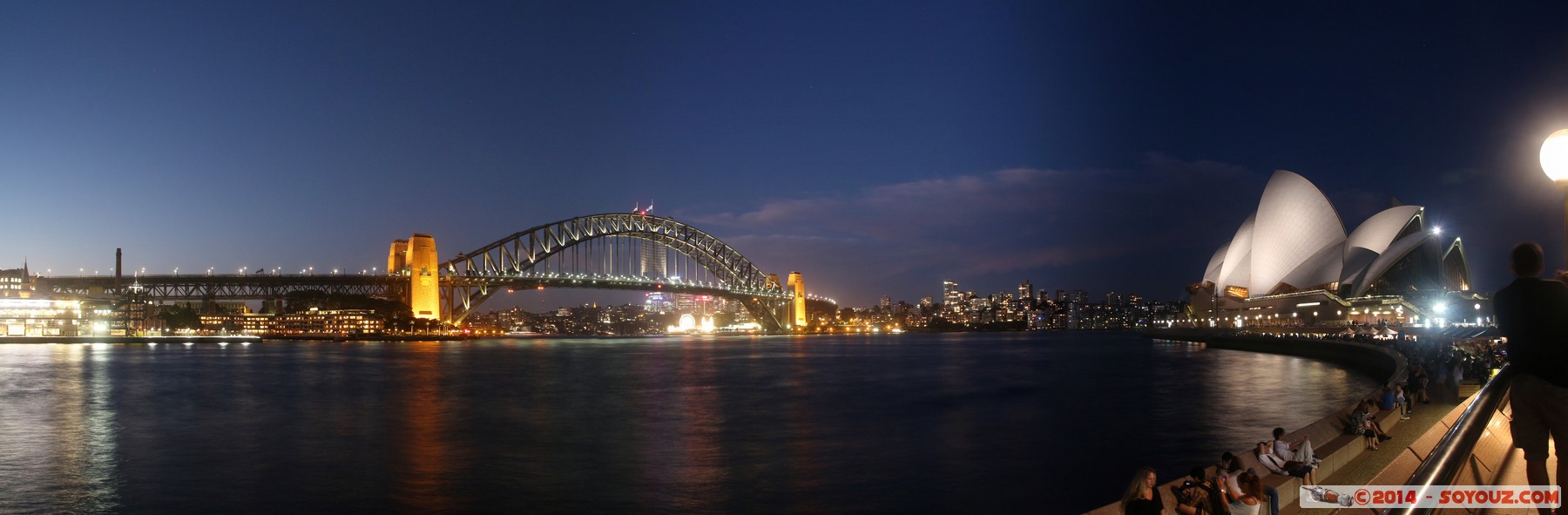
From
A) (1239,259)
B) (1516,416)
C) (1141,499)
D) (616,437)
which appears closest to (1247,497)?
(1141,499)

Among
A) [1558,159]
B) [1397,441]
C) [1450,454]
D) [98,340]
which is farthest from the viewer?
[98,340]

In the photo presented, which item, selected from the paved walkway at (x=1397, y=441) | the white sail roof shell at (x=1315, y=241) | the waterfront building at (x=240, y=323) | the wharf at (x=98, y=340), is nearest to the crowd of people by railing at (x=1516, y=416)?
the paved walkway at (x=1397, y=441)

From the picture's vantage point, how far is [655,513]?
10609 millimetres

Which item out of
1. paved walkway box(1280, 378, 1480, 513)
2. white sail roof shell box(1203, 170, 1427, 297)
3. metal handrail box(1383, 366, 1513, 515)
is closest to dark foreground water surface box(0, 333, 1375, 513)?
paved walkway box(1280, 378, 1480, 513)

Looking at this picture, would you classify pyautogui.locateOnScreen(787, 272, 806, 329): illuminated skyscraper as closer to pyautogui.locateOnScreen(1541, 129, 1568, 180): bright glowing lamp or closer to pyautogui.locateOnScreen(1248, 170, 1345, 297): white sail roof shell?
pyautogui.locateOnScreen(1248, 170, 1345, 297): white sail roof shell

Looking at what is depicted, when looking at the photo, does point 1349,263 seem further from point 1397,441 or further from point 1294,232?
point 1397,441

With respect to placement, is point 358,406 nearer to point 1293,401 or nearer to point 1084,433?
point 1084,433

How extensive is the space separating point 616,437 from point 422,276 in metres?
56.6

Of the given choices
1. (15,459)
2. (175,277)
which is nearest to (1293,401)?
(15,459)

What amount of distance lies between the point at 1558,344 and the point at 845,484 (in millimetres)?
9980

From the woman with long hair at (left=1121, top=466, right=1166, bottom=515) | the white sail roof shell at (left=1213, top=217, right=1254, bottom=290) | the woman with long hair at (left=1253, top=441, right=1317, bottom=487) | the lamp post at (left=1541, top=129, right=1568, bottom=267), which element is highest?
the white sail roof shell at (left=1213, top=217, right=1254, bottom=290)

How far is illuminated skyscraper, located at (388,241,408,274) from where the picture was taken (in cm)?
7312

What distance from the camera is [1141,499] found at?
537 centimetres

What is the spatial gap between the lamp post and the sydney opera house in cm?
5470
